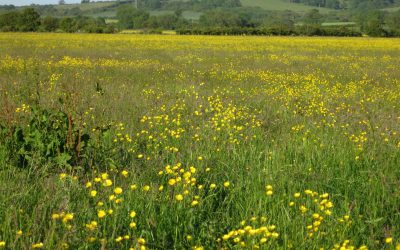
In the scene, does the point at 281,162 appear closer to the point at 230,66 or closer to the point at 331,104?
the point at 331,104

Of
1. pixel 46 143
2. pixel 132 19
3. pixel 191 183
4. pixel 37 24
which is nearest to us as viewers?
pixel 191 183

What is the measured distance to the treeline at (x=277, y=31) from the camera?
5784 centimetres

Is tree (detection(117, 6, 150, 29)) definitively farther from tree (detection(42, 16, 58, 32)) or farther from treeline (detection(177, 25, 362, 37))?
treeline (detection(177, 25, 362, 37))

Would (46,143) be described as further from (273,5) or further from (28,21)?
(273,5)

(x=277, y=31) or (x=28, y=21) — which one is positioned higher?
(x=28, y=21)

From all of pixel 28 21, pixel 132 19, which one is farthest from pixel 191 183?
pixel 132 19

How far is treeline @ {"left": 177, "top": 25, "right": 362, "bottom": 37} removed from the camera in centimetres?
5784

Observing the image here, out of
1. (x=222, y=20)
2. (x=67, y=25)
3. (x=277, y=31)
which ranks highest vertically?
(x=222, y=20)

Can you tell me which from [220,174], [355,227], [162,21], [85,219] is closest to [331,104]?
[220,174]

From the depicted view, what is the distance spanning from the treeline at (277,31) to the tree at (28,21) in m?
21.3

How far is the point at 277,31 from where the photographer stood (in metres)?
57.9

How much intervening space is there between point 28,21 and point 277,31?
36.8 m

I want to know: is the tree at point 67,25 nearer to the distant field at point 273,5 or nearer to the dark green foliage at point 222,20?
the dark green foliage at point 222,20

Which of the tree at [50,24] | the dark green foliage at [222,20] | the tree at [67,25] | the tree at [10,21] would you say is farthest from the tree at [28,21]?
the dark green foliage at [222,20]
